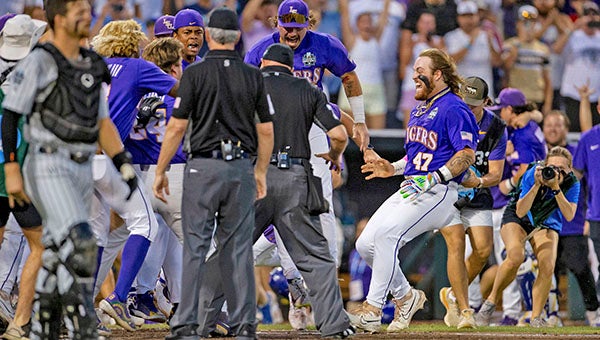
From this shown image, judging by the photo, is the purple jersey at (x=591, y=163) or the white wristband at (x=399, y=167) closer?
the white wristband at (x=399, y=167)

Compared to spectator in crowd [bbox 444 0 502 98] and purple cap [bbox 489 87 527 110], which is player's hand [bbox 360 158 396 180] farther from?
spectator in crowd [bbox 444 0 502 98]

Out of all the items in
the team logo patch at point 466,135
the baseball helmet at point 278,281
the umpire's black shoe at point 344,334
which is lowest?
the baseball helmet at point 278,281

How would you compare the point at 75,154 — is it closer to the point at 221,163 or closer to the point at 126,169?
the point at 126,169

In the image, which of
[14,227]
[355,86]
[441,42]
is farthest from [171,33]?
[441,42]

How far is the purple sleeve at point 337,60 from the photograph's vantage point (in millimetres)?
9781

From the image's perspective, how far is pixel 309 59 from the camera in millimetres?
9688

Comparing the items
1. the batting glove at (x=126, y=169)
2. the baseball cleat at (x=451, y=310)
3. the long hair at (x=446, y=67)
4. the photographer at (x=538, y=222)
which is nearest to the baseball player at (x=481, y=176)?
the baseball cleat at (x=451, y=310)

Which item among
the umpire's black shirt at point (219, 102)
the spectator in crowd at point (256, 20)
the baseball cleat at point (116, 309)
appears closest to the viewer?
the umpire's black shirt at point (219, 102)

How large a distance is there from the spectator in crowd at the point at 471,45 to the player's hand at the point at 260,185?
8.63 meters

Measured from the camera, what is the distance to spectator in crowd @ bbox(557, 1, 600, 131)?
634 inches

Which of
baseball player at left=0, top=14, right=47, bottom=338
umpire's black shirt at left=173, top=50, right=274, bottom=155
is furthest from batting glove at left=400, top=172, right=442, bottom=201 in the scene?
baseball player at left=0, top=14, right=47, bottom=338

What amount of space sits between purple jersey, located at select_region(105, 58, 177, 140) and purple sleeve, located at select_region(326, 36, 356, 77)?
66.6 inches

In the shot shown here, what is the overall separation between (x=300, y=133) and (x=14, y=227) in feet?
8.30

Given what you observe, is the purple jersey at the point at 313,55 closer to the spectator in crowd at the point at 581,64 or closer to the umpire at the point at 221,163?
the umpire at the point at 221,163
